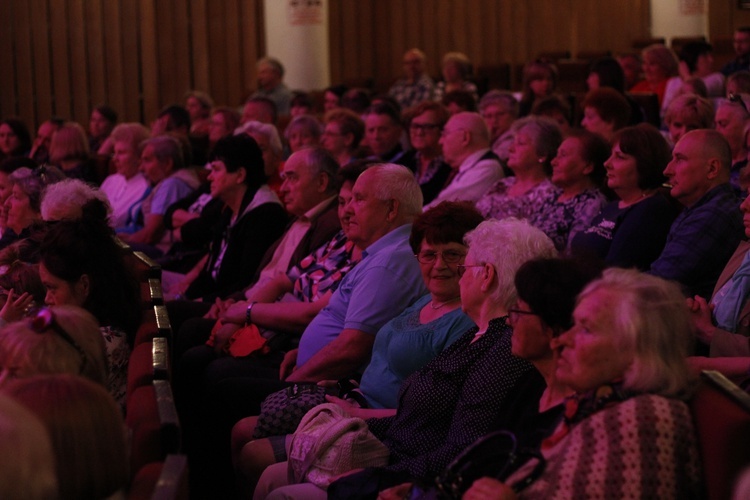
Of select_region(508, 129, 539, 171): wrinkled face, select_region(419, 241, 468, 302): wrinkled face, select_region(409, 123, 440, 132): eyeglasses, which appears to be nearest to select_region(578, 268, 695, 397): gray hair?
select_region(419, 241, 468, 302): wrinkled face

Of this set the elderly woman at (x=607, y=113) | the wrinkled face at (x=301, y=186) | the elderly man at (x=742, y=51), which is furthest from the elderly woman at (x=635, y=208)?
the elderly man at (x=742, y=51)

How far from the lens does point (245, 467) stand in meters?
3.13

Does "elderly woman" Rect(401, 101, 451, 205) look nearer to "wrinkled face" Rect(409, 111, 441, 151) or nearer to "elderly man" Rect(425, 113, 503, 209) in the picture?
"wrinkled face" Rect(409, 111, 441, 151)

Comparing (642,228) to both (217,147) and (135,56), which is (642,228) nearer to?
(217,147)

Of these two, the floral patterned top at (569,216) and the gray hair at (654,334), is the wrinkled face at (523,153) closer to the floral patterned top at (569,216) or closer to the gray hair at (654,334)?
the floral patterned top at (569,216)

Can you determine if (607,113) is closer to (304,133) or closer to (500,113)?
(500,113)

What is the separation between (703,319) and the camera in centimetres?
319

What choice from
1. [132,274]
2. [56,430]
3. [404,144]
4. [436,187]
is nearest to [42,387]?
[56,430]

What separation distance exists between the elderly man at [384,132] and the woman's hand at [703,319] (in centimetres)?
341

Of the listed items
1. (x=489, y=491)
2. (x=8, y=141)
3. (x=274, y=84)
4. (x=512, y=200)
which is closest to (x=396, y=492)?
(x=489, y=491)

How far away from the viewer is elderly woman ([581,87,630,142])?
18.0ft

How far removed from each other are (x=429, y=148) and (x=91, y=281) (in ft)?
10.2

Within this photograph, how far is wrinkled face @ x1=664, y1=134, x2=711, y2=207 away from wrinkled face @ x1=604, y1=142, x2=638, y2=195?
228 millimetres

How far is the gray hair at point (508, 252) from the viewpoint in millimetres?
2752
